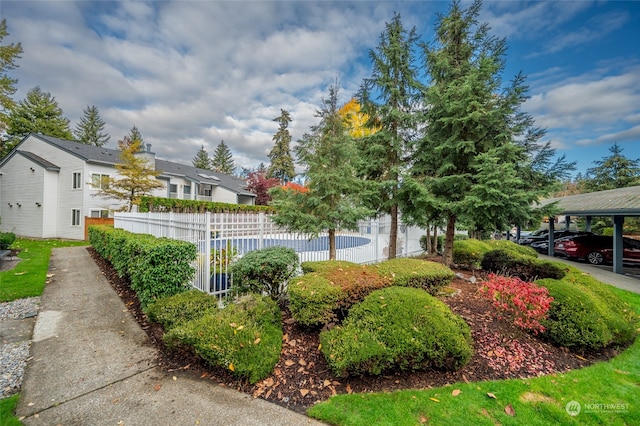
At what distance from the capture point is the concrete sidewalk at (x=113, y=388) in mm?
2404

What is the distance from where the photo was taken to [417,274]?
4.51 metres

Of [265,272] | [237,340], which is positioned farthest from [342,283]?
[237,340]

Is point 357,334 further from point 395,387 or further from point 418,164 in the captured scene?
point 418,164

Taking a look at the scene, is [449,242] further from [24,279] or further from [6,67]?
[6,67]

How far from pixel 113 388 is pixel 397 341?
3259 mm

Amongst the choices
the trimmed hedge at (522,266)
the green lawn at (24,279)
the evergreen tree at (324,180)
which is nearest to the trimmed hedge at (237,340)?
the evergreen tree at (324,180)

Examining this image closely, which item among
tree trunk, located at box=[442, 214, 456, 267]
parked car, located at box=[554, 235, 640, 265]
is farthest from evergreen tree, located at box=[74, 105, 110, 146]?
parked car, located at box=[554, 235, 640, 265]

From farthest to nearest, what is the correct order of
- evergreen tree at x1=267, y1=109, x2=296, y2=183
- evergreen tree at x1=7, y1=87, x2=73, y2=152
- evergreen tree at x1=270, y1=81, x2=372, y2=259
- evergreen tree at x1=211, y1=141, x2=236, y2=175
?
evergreen tree at x1=211, y1=141, x2=236, y2=175 → evergreen tree at x1=267, y1=109, x2=296, y2=183 → evergreen tree at x1=7, y1=87, x2=73, y2=152 → evergreen tree at x1=270, y1=81, x2=372, y2=259

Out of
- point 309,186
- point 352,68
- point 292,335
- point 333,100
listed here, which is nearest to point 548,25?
point 352,68

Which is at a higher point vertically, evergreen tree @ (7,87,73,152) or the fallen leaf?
evergreen tree @ (7,87,73,152)

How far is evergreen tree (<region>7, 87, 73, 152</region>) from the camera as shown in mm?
27812

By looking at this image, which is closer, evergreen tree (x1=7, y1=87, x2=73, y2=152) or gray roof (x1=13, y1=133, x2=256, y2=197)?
gray roof (x1=13, y1=133, x2=256, y2=197)

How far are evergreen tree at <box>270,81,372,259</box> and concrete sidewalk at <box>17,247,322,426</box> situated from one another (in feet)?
11.5

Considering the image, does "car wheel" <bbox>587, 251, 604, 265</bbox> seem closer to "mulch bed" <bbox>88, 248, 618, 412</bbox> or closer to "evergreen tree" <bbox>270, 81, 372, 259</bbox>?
"mulch bed" <bbox>88, 248, 618, 412</bbox>
